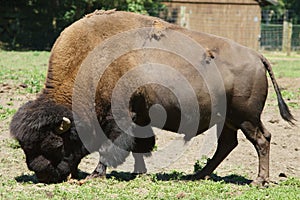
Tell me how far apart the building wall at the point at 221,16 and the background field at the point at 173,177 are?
61.8 ft

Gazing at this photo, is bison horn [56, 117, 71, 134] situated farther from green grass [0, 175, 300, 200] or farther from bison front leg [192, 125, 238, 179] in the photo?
bison front leg [192, 125, 238, 179]

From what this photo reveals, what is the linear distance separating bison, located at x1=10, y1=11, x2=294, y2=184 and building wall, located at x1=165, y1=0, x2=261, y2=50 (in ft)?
72.3

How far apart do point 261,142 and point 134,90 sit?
64.2 inches

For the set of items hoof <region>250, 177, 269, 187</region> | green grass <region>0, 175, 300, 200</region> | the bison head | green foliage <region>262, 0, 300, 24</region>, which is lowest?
green foliage <region>262, 0, 300, 24</region>

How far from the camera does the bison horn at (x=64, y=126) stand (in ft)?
20.4

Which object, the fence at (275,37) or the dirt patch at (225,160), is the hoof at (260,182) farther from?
the fence at (275,37)

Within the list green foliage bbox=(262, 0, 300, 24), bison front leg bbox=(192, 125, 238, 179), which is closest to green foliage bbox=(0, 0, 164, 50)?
green foliage bbox=(262, 0, 300, 24)

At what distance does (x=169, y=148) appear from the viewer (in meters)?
8.20

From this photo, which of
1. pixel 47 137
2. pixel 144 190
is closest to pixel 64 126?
pixel 47 137

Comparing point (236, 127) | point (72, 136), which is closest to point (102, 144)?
point (72, 136)

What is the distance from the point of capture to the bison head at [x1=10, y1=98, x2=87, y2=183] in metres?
6.11

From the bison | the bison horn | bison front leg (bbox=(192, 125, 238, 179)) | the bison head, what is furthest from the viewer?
bison front leg (bbox=(192, 125, 238, 179))

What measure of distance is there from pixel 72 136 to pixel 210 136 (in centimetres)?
298

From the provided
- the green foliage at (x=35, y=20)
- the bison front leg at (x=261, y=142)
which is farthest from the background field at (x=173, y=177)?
the green foliage at (x=35, y=20)
